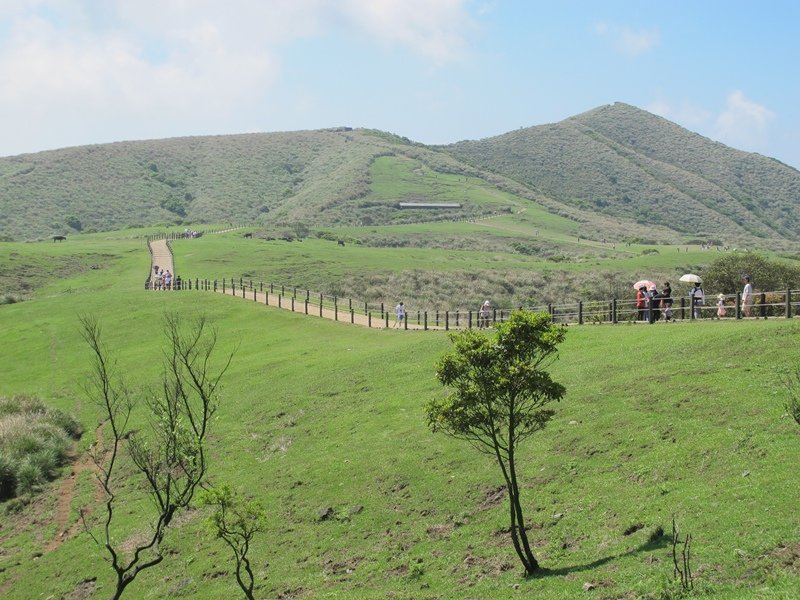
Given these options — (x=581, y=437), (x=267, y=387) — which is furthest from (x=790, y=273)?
(x=581, y=437)

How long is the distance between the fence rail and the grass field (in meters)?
2.67

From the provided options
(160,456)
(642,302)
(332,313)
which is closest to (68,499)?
(160,456)

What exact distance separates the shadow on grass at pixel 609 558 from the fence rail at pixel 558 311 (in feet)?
26.6

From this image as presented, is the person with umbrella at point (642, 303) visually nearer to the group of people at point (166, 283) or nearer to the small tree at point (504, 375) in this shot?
the small tree at point (504, 375)

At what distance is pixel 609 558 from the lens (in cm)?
1502

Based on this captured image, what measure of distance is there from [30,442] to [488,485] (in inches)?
785

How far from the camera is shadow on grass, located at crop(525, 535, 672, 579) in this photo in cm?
1480

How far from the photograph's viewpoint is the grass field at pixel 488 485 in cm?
1492

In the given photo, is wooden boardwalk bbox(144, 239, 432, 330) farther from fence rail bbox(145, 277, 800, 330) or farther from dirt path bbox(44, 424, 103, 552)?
dirt path bbox(44, 424, 103, 552)

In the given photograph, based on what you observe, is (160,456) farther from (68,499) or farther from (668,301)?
(668,301)

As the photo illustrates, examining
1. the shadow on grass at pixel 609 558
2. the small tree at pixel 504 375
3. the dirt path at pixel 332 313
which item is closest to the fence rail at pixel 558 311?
the dirt path at pixel 332 313

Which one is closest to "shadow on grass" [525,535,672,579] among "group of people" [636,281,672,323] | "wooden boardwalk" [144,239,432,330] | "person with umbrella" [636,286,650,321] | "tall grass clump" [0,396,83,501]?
"group of people" [636,281,672,323]

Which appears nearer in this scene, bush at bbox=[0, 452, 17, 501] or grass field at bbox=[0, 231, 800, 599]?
grass field at bbox=[0, 231, 800, 599]

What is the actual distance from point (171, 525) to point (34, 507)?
718cm
